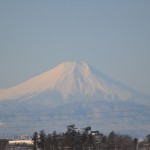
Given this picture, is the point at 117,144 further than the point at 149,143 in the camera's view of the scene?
Yes

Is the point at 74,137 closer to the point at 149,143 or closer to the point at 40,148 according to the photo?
the point at 40,148

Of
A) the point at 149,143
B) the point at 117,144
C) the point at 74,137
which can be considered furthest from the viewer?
the point at 117,144

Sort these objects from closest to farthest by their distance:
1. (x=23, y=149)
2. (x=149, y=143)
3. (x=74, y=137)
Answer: (x=74, y=137) → (x=149, y=143) → (x=23, y=149)

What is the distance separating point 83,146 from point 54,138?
174 inches

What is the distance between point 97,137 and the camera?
430 ft

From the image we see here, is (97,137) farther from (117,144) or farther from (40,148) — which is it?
(40,148)

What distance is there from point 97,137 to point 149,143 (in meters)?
24.9

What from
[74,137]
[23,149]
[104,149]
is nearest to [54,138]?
[74,137]

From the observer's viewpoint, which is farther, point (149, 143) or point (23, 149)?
point (23, 149)

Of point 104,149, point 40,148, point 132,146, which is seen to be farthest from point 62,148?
point 132,146

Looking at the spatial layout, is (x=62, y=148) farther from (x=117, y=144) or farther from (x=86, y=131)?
(x=117, y=144)

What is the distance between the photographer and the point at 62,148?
342 feet

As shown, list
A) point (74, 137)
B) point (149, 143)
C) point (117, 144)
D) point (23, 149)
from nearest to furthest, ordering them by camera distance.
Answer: point (74, 137) < point (149, 143) < point (117, 144) < point (23, 149)

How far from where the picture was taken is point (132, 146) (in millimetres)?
120750
